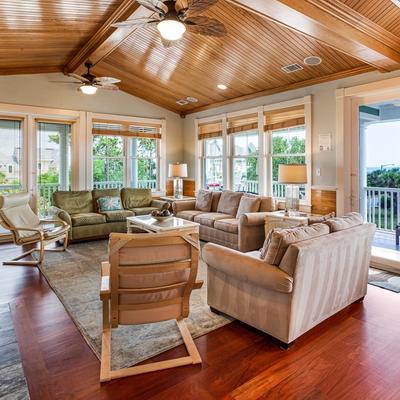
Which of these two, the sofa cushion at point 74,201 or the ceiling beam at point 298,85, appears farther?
the sofa cushion at point 74,201

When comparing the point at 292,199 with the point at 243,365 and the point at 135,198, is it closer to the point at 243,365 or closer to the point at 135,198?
the point at 243,365

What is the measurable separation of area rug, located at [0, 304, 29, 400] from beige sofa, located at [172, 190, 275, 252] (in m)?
3.02

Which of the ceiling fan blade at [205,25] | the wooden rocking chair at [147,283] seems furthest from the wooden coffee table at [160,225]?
the ceiling fan blade at [205,25]

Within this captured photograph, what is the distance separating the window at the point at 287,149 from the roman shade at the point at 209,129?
1448mm

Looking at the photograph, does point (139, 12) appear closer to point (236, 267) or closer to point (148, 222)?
point (148, 222)

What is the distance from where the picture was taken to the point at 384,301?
10.4ft

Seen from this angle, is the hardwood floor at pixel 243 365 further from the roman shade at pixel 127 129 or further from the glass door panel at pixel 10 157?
the roman shade at pixel 127 129

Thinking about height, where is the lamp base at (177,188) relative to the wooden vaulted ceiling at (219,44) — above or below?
below

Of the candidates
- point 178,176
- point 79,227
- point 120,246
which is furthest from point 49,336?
point 178,176

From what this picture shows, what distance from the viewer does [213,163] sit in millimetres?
7137

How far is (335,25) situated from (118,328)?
3.38 meters

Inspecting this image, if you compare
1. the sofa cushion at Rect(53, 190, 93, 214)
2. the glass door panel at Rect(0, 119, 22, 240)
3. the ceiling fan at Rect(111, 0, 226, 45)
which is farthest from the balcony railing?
the glass door panel at Rect(0, 119, 22, 240)

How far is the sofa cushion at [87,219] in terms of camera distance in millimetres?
5340

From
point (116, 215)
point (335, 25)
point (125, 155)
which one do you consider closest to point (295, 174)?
point (335, 25)
